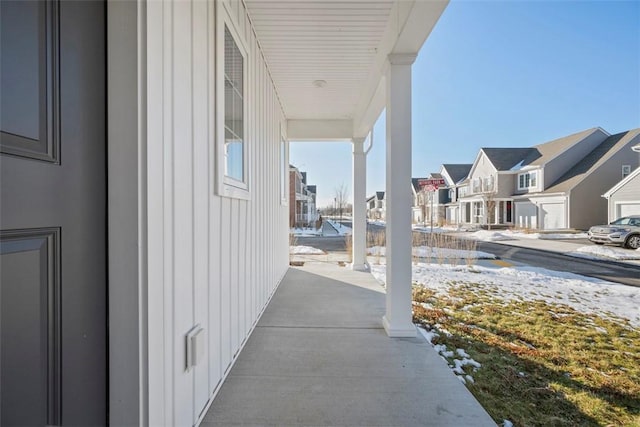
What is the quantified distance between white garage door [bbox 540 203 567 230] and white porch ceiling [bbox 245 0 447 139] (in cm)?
1704

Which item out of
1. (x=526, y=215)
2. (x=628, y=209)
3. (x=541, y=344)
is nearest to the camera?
(x=541, y=344)

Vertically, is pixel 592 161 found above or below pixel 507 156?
below

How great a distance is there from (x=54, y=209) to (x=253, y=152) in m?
2.15

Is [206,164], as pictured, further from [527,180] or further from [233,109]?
[527,180]

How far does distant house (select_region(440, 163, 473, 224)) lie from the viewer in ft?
81.4

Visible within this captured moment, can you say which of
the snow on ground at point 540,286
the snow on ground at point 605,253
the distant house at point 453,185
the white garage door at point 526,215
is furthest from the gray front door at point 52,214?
the distant house at point 453,185

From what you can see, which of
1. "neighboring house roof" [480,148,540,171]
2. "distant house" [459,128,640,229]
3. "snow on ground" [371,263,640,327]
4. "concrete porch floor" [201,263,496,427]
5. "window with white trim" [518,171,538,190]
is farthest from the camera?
"neighboring house roof" [480,148,540,171]

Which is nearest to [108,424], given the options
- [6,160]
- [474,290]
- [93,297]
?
[93,297]

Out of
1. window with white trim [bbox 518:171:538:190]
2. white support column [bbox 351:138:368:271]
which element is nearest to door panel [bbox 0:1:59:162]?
white support column [bbox 351:138:368:271]

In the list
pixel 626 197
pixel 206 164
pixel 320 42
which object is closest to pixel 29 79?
pixel 206 164

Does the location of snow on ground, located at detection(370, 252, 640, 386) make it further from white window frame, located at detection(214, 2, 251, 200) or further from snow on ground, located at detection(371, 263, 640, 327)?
white window frame, located at detection(214, 2, 251, 200)

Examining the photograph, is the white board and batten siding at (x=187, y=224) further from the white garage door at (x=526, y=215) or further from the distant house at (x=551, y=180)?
the white garage door at (x=526, y=215)

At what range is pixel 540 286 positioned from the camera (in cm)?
484

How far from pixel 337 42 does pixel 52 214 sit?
3.14m
